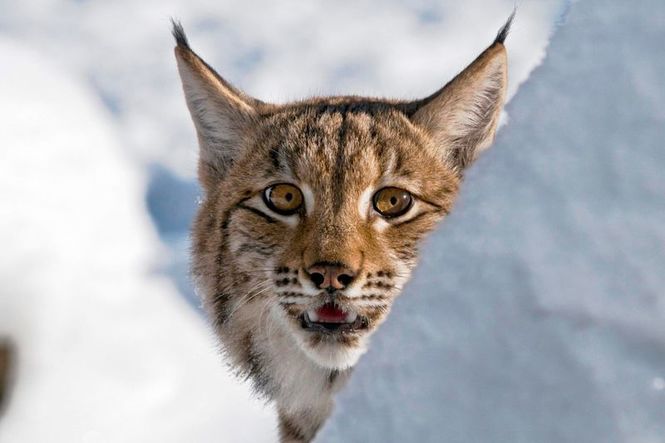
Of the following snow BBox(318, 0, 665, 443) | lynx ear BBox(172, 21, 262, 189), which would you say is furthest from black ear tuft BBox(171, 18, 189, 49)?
snow BBox(318, 0, 665, 443)

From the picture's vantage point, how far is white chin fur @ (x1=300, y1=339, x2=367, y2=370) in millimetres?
3416

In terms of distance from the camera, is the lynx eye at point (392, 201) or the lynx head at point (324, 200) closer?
the lynx head at point (324, 200)

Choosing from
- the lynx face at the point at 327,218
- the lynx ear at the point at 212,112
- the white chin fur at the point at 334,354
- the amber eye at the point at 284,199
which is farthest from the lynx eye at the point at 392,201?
the lynx ear at the point at 212,112

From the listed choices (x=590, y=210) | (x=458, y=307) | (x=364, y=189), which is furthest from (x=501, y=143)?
(x=364, y=189)

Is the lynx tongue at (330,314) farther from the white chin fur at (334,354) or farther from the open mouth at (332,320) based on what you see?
the white chin fur at (334,354)

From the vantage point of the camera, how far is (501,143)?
136 centimetres

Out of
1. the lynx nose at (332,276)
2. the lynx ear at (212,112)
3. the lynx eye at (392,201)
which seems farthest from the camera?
the lynx ear at (212,112)

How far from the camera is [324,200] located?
376 centimetres

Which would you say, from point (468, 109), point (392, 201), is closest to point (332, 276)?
point (392, 201)

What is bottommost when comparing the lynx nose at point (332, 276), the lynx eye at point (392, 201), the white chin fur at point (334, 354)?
the white chin fur at point (334, 354)

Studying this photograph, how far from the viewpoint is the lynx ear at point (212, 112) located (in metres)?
4.47

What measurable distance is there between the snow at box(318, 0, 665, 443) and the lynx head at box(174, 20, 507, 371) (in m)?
2.02

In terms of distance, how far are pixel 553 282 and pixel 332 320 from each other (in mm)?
2300

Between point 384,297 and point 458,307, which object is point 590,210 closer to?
point 458,307
